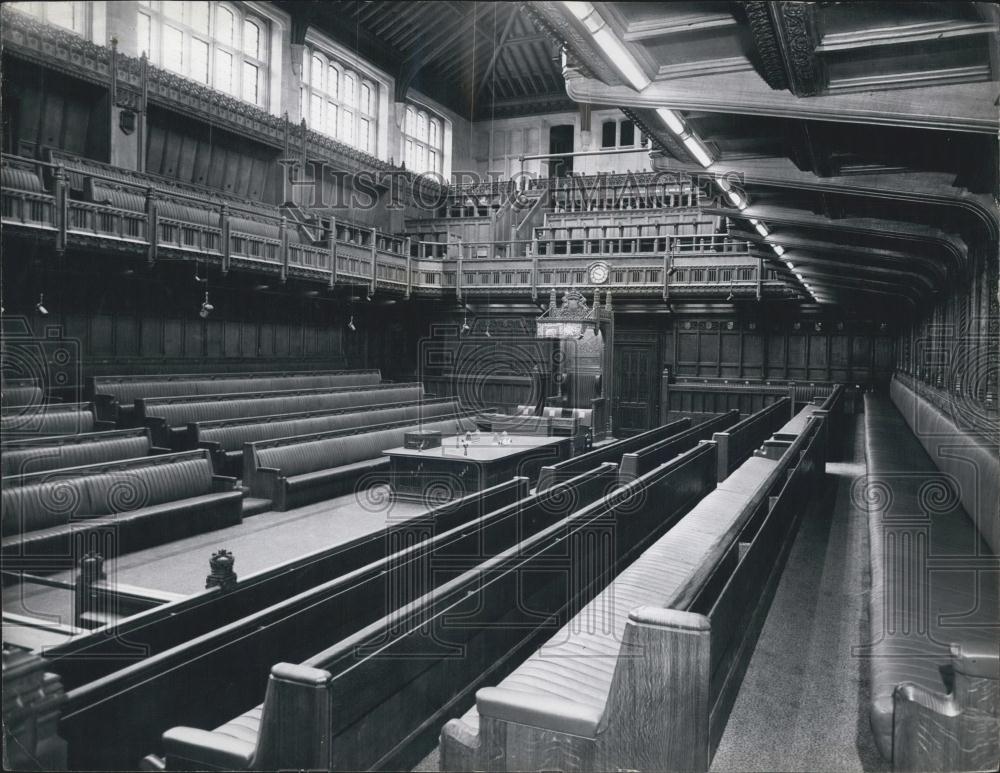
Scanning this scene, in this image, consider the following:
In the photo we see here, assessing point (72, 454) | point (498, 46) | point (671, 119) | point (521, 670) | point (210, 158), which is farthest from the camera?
point (498, 46)

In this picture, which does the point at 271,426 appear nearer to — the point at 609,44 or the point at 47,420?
the point at 47,420

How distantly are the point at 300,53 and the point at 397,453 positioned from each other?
40.9 feet

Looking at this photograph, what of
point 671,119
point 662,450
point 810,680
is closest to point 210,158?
point 662,450

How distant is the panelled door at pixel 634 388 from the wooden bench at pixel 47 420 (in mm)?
10804

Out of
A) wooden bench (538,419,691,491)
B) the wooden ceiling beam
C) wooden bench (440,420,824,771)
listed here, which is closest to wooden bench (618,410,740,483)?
wooden bench (538,419,691,491)

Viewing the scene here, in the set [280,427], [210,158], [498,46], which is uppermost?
[498,46]

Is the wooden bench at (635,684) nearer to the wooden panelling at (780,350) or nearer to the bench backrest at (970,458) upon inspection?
the bench backrest at (970,458)

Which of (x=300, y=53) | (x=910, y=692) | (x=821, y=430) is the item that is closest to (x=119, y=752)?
(x=910, y=692)

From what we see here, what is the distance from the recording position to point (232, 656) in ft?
9.40

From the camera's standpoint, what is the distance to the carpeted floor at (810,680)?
9.59 feet

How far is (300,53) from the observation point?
16547mm

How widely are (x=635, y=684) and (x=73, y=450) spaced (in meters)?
6.71

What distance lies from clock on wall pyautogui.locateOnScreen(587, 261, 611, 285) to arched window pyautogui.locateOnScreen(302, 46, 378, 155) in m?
8.26

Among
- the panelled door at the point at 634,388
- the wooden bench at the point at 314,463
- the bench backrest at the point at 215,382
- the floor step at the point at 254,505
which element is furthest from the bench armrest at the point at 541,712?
the panelled door at the point at 634,388
